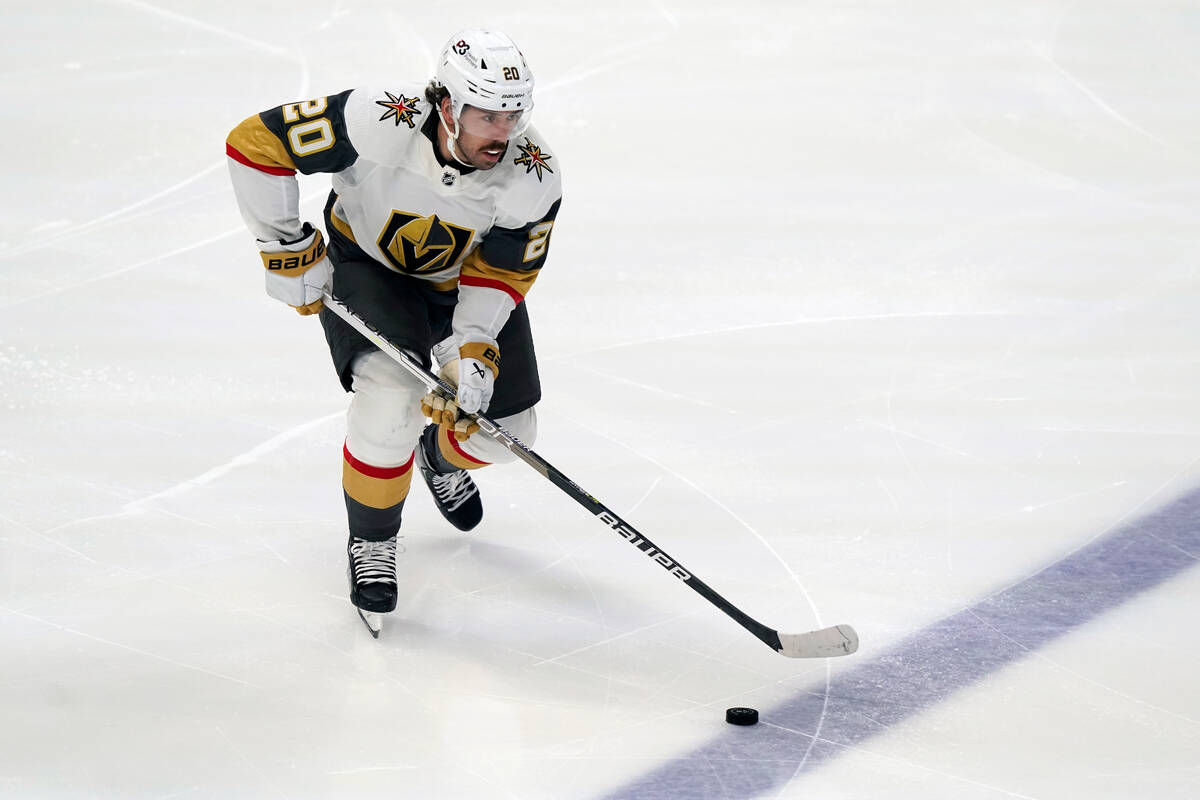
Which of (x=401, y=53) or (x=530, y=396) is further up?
(x=530, y=396)

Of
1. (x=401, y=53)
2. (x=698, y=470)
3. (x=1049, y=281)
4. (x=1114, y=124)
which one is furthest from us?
(x=401, y=53)

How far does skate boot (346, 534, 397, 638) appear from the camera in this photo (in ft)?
8.48

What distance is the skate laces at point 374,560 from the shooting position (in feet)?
8.60

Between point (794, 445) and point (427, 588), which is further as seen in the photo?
point (794, 445)

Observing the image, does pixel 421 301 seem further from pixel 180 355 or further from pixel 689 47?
pixel 689 47

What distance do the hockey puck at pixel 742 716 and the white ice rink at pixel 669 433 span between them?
0.08 ft

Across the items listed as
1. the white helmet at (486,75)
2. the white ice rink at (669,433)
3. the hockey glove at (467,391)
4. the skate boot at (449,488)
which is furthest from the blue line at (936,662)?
the white helmet at (486,75)

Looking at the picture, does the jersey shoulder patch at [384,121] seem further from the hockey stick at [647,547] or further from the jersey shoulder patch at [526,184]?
the hockey stick at [647,547]

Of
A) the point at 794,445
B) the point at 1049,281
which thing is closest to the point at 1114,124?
the point at 1049,281

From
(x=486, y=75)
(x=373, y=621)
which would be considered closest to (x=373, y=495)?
(x=373, y=621)

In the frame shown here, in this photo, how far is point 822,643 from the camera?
2.47 metres

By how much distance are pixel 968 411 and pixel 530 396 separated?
1.21 meters

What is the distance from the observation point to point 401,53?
5.50 m

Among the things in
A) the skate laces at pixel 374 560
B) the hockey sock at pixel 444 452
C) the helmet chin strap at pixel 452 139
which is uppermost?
the helmet chin strap at pixel 452 139
